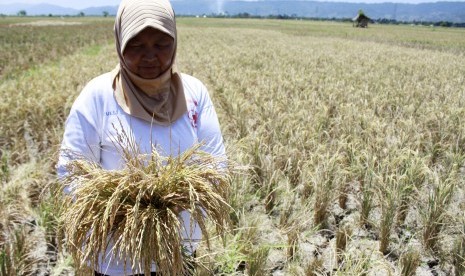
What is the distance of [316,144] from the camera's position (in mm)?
3984

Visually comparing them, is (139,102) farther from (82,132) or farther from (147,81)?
(82,132)

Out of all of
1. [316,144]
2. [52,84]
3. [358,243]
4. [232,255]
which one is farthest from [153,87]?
[52,84]

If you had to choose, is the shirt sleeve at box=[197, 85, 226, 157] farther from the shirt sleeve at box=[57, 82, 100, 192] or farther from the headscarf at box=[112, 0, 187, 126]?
the shirt sleeve at box=[57, 82, 100, 192]

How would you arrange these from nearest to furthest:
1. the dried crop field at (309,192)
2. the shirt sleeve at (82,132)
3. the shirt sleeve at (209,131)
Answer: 1. the shirt sleeve at (82,132)
2. the shirt sleeve at (209,131)
3. the dried crop field at (309,192)

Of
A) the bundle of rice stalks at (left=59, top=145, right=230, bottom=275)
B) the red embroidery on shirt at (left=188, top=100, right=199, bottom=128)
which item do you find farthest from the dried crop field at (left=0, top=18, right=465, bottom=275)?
the red embroidery on shirt at (left=188, top=100, right=199, bottom=128)

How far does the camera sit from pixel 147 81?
1.56 metres

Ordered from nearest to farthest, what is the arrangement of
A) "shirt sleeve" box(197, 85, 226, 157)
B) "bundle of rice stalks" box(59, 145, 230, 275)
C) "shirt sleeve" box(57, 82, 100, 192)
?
"bundle of rice stalks" box(59, 145, 230, 275), "shirt sleeve" box(57, 82, 100, 192), "shirt sleeve" box(197, 85, 226, 157)

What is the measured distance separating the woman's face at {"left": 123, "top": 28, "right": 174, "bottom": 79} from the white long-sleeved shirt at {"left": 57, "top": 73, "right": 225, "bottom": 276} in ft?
0.46

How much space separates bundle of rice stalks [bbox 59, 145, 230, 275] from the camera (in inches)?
43.1

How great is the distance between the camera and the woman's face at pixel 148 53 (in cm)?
153

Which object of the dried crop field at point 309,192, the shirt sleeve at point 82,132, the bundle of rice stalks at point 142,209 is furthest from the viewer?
the dried crop field at point 309,192

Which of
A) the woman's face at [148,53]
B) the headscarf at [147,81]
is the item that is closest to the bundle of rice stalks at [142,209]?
the headscarf at [147,81]

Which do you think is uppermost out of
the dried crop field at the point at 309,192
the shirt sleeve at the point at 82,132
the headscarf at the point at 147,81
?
the headscarf at the point at 147,81

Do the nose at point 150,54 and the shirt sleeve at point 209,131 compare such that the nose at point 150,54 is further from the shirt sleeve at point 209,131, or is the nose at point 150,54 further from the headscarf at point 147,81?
the shirt sleeve at point 209,131
